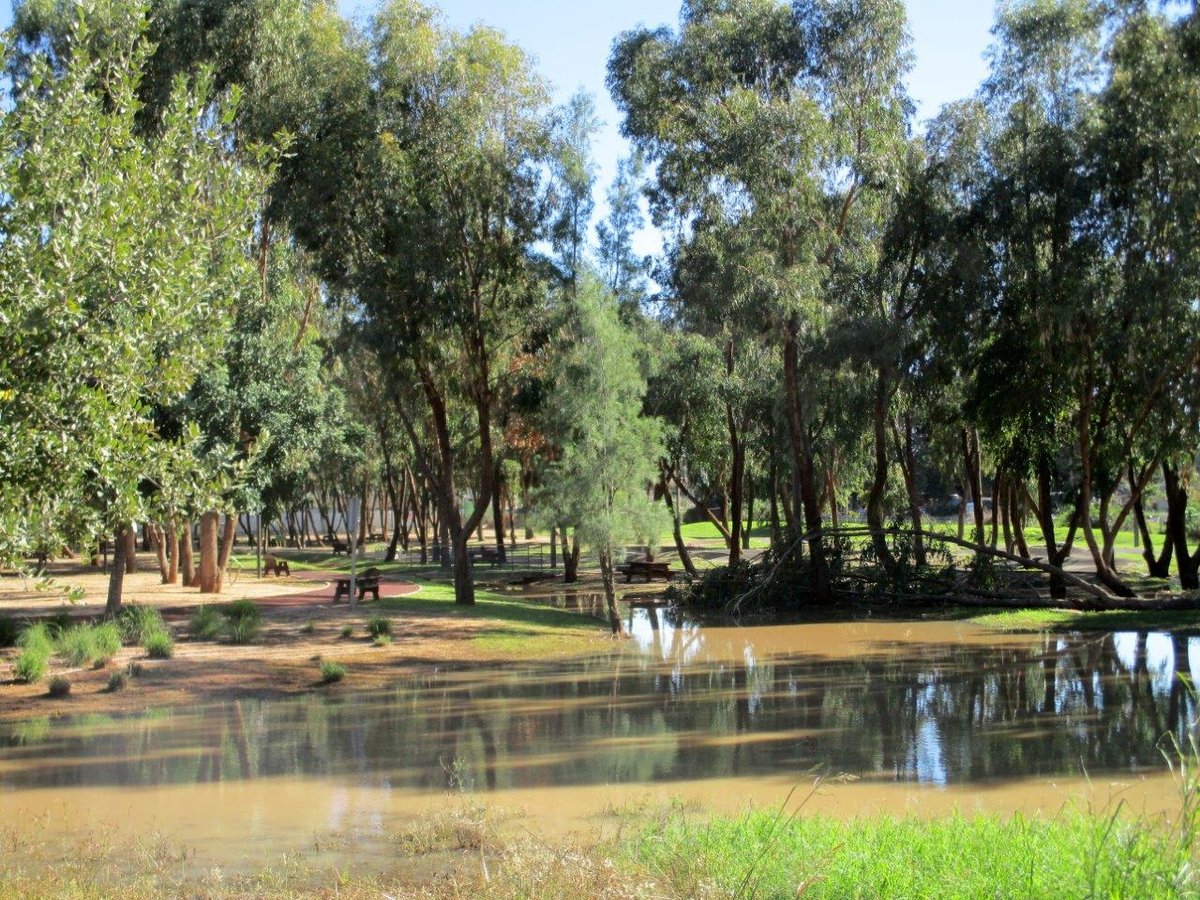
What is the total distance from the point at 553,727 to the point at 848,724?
387 centimetres

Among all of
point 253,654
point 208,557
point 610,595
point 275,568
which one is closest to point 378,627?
point 253,654

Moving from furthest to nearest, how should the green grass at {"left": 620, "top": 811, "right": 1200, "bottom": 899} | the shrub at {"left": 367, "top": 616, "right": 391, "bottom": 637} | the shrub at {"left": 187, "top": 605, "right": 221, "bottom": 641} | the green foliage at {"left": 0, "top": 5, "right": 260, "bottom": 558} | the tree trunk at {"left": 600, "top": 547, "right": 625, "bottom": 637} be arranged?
the tree trunk at {"left": 600, "top": 547, "right": 625, "bottom": 637} → the shrub at {"left": 367, "top": 616, "right": 391, "bottom": 637} → the shrub at {"left": 187, "top": 605, "right": 221, "bottom": 641} → the green foliage at {"left": 0, "top": 5, "right": 260, "bottom": 558} → the green grass at {"left": 620, "top": 811, "right": 1200, "bottom": 899}

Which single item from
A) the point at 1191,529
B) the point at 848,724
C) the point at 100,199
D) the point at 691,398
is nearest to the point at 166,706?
the point at 848,724

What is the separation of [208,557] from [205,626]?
8031mm

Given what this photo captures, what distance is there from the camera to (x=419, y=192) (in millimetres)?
25562

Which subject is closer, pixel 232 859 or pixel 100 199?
pixel 100 199

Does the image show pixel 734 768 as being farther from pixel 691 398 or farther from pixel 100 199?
pixel 691 398

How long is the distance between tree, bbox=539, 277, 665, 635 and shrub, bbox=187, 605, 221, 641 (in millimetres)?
7023

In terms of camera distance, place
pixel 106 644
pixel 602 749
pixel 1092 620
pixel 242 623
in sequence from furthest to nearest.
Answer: pixel 1092 620
pixel 242 623
pixel 106 644
pixel 602 749

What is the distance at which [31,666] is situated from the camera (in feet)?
58.8

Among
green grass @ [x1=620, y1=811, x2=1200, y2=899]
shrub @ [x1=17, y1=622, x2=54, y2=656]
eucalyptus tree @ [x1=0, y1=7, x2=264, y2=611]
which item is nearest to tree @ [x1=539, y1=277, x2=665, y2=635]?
shrub @ [x1=17, y1=622, x2=54, y2=656]

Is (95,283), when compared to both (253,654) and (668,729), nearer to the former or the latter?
(668,729)

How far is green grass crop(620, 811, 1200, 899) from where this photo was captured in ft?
18.7

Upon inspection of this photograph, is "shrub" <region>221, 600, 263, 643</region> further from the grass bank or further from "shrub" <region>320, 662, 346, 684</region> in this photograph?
the grass bank
